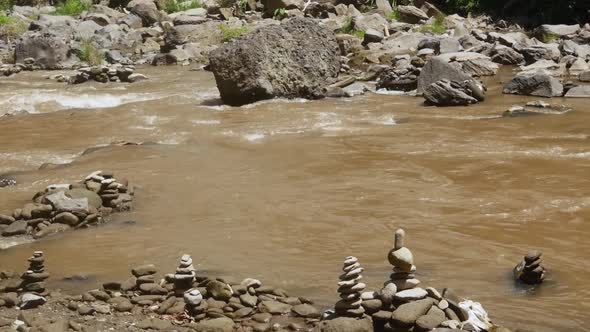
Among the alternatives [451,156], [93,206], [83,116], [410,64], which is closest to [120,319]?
[93,206]

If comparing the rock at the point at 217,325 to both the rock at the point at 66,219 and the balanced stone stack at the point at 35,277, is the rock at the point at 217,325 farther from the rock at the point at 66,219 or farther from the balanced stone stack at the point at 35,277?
the rock at the point at 66,219

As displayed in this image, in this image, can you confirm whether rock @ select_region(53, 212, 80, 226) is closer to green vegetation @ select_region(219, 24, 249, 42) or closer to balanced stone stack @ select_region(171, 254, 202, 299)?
balanced stone stack @ select_region(171, 254, 202, 299)

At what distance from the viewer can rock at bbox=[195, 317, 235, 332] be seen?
4793mm

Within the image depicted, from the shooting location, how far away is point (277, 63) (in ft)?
47.8

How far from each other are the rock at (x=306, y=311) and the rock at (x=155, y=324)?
2.74 ft

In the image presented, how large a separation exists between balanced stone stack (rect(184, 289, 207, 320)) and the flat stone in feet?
4.27

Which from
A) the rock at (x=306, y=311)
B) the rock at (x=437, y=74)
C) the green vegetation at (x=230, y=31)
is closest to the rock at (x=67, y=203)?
the rock at (x=306, y=311)

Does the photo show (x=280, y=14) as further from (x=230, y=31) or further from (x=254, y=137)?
(x=254, y=137)

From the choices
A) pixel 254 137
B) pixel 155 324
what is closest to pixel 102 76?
pixel 254 137

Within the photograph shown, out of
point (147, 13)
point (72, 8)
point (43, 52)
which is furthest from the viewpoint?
point (72, 8)

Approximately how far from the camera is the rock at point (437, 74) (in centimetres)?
1438

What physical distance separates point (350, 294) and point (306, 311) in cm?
41

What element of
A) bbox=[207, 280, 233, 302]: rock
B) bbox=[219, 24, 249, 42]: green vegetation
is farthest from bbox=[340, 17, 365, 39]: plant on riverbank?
bbox=[207, 280, 233, 302]: rock

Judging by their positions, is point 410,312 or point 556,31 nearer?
point 410,312
